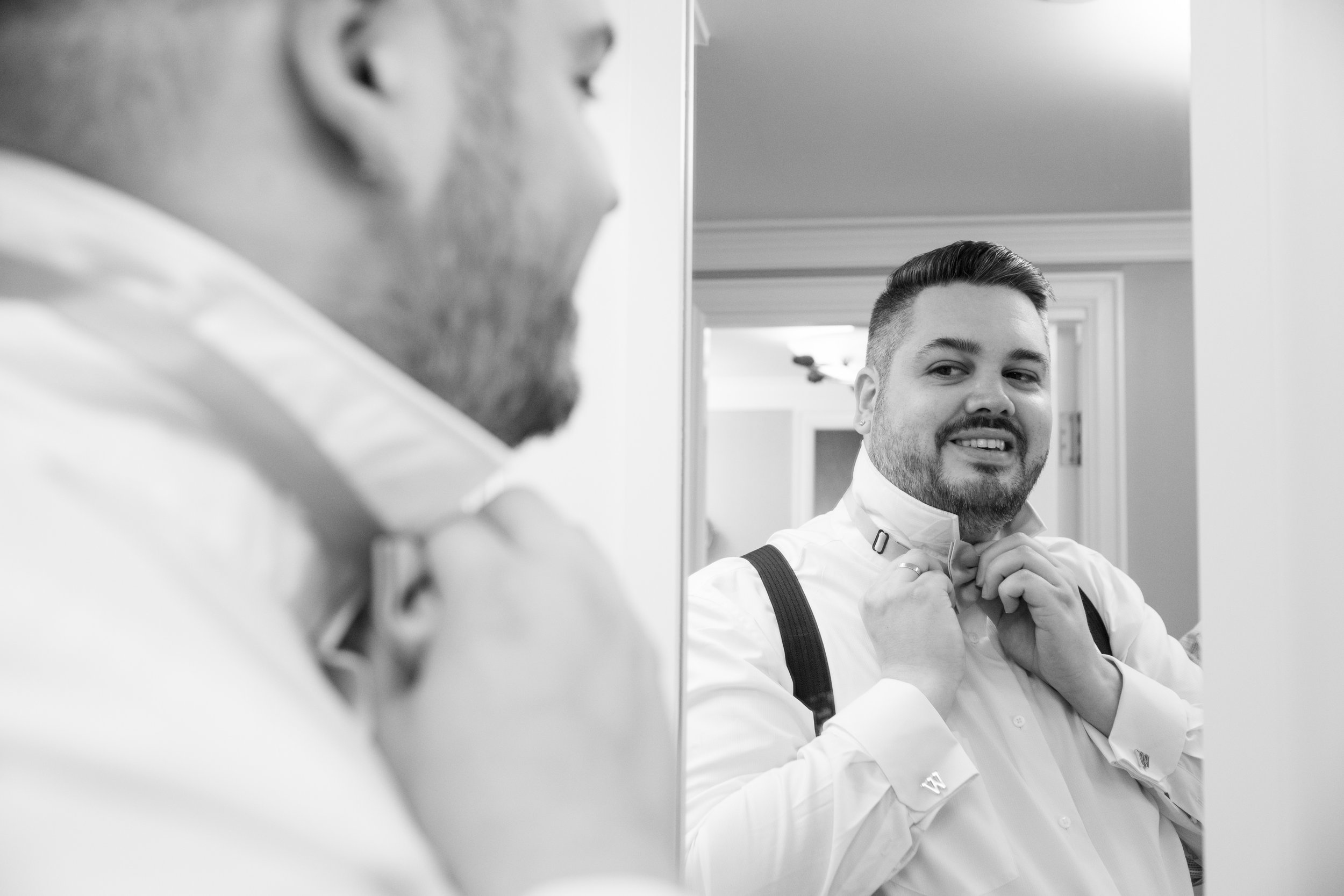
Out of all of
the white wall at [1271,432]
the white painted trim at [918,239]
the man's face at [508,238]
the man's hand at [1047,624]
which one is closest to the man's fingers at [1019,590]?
the man's hand at [1047,624]

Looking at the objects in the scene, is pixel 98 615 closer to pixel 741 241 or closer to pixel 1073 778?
pixel 741 241

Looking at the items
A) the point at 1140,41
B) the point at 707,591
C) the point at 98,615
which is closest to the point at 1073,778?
the point at 707,591

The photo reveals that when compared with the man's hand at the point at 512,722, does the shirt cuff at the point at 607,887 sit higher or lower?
lower

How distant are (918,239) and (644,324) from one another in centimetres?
20

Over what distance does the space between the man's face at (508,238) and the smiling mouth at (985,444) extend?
293 millimetres

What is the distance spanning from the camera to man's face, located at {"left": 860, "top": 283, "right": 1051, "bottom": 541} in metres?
0.66

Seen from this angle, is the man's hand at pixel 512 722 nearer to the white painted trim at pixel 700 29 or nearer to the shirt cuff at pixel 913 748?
the shirt cuff at pixel 913 748

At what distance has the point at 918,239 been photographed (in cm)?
67

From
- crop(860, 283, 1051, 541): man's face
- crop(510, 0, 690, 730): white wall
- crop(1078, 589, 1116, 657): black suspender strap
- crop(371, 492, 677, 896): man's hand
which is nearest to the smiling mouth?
crop(860, 283, 1051, 541): man's face

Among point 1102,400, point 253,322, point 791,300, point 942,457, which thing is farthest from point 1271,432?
point 253,322

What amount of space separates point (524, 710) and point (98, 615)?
18cm

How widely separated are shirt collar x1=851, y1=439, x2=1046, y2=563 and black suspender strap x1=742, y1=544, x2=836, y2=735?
0.07m

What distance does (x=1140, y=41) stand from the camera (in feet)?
2.10

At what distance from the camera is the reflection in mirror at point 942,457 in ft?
2.06
